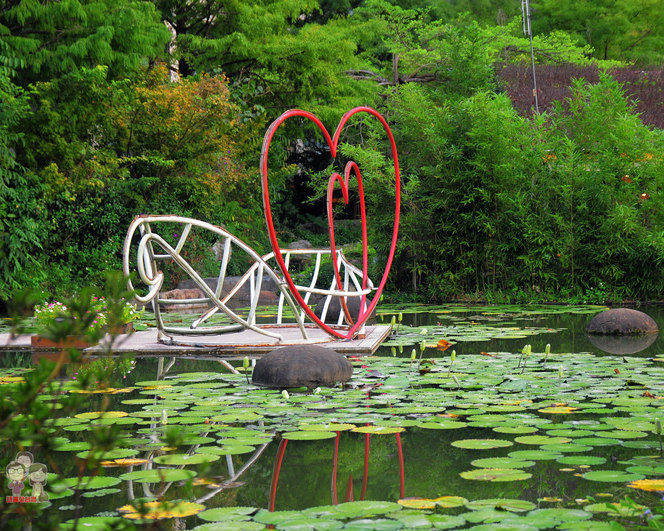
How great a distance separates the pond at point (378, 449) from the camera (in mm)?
2482

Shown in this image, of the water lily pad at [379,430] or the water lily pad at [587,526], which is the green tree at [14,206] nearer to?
the water lily pad at [379,430]

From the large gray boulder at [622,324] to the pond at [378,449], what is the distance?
1829 mm

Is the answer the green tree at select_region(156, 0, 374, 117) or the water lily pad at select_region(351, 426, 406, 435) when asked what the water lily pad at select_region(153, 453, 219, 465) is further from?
the green tree at select_region(156, 0, 374, 117)

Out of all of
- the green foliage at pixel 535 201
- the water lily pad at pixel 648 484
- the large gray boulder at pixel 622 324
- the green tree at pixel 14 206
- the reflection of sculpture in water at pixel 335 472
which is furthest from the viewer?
the green foliage at pixel 535 201

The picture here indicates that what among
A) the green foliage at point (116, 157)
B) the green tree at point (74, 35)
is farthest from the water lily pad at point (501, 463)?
the green tree at point (74, 35)

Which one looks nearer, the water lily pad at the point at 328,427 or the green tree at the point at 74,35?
the water lily pad at the point at 328,427

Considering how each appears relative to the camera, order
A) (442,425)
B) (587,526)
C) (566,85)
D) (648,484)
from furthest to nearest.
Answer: (566,85)
(442,425)
(648,484)
(587,526)

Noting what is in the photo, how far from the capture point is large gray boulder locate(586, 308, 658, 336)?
24.9ft

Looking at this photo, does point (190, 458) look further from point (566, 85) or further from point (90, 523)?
point (566, 85)

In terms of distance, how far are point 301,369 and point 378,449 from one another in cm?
160

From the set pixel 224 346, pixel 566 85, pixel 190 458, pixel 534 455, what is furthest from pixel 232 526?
pixel 566 85

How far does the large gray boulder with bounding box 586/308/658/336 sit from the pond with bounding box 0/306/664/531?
6.00 ft

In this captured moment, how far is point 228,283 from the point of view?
13141 mm

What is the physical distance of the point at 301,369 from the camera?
4988 millimetres
